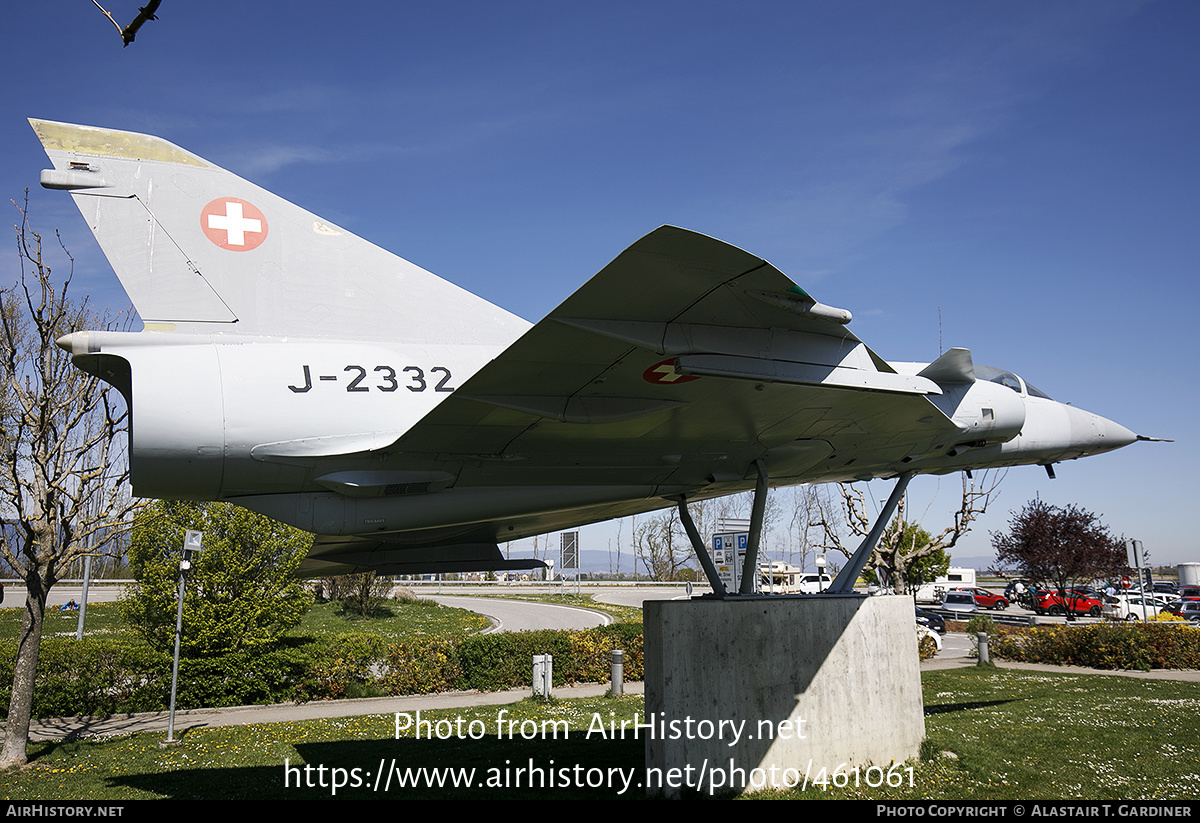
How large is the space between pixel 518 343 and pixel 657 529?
63952 millimetres

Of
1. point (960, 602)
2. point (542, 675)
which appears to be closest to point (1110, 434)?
point (542, 675)

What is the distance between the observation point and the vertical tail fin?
18.7ft

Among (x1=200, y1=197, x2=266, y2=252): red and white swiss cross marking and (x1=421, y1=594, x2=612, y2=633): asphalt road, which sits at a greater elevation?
(x1=200, y1=197, x2=266, y2=252): red and white swiss cross marking

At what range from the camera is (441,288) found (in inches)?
258

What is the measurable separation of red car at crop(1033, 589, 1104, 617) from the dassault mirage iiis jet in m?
30.1

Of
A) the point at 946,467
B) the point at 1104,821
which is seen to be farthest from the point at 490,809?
the point at 946,467

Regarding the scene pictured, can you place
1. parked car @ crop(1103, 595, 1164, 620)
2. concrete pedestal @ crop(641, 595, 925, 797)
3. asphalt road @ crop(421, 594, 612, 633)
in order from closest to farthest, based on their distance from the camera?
concrete pedestal @ crop(641, 595, 925, 797) → asphalt road @ crop(421, 594, 612, 633) → parked car @ crop(1103, 595, 1164, 620)

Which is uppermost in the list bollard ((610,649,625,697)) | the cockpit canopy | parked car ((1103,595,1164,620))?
the cockpit canopy

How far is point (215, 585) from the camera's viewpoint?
15430 mm

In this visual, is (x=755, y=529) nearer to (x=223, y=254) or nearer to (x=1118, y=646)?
(x=223, y=254)

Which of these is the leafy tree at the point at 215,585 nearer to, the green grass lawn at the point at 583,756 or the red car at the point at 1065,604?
the green grass lawn at the point at 583,756

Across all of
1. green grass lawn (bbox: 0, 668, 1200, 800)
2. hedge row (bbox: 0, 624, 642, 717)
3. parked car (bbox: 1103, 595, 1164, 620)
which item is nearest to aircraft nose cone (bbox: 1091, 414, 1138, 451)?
green grass lawn (bbox: 0, 668, 1200, 800)

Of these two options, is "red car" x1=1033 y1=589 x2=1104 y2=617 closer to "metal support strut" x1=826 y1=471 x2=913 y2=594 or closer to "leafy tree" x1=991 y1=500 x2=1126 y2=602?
"leafy tree" x1=991 y1=500 x2=1126 y2=602

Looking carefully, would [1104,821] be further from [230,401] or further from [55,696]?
[55,696]
